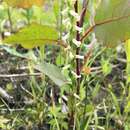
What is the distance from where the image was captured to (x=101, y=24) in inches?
37.1

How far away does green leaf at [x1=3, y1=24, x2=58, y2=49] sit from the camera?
0.93 meters

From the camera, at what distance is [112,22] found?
935 millimetres

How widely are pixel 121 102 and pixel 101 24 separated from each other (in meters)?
0.38

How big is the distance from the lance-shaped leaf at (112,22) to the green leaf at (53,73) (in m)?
0.14

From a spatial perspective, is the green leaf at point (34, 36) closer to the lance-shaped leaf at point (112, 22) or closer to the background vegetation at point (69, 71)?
the background vegetation at point (69, 71)

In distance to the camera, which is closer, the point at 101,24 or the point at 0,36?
the point at 101,24

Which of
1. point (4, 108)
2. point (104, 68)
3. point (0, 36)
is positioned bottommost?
point (4, 108)

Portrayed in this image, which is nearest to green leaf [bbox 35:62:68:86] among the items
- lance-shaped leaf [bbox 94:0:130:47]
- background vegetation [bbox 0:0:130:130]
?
background vegetation [bbox 0:0:130:130]

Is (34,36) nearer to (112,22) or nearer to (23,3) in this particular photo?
(23,3)

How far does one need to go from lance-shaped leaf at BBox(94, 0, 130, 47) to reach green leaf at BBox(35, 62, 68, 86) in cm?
14

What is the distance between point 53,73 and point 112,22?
20 centimetres

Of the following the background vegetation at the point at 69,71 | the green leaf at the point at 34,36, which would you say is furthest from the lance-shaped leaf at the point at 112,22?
the green leaf at the point at 34,36

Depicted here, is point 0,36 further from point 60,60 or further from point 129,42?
point 129,42

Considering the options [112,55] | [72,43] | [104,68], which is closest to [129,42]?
[104,68]
